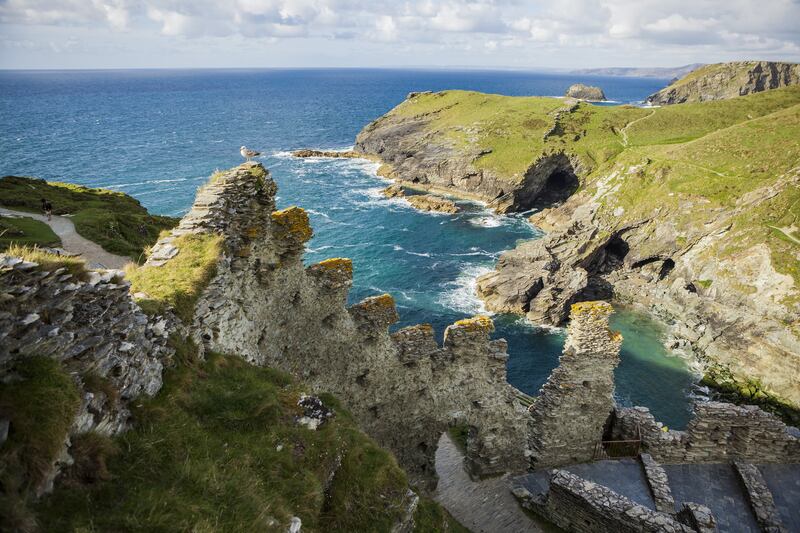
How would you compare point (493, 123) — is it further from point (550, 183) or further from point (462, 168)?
point (550, 183)

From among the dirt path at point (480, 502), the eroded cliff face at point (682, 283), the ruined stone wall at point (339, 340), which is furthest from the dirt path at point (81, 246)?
the eroded cliff face at point (682, 283)

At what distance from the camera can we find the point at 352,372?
1898 centimetres

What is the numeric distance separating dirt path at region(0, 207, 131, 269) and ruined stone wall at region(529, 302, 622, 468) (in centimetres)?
2331

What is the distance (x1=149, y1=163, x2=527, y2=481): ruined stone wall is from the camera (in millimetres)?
14148

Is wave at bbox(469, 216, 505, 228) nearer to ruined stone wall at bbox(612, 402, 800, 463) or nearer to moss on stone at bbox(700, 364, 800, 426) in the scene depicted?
moss on stone at bbox(700, 364, 800, 426)

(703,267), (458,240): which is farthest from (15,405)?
(458,240)

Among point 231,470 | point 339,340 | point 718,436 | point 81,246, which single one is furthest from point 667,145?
point 231,470

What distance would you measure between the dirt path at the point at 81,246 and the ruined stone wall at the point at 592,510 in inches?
957

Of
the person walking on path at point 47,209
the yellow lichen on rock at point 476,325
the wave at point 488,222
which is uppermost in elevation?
the person walking on path at point 47,209

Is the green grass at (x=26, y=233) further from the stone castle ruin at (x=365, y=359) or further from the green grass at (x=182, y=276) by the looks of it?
the green grass at (x=182, y=276)

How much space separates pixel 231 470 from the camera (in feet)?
28.8

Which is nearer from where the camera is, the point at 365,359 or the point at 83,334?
the point at 83,334

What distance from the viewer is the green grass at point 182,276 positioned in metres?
11.4

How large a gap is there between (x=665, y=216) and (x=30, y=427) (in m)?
77.6
